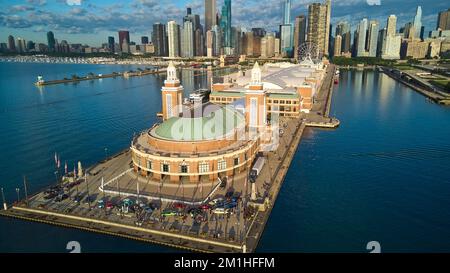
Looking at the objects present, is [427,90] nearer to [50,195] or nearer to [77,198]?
[77,198]

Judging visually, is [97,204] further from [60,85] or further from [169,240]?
[60,85]

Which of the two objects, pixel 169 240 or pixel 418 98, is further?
pixel 418 98

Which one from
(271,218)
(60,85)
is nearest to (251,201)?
(271,218)

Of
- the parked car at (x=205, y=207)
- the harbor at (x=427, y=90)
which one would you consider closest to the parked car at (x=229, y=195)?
the parked car at (x=205, y=207)

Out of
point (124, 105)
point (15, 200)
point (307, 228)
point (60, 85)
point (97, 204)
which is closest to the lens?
point (307, 228)

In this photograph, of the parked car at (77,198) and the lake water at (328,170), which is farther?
the parked car at (77,198)

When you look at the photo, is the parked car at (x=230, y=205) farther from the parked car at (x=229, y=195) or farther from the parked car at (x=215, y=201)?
the parked car at (x=229, y=195)

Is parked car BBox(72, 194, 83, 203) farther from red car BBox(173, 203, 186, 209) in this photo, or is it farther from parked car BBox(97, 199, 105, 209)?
red car BBox(173, 203, 186, 209)
